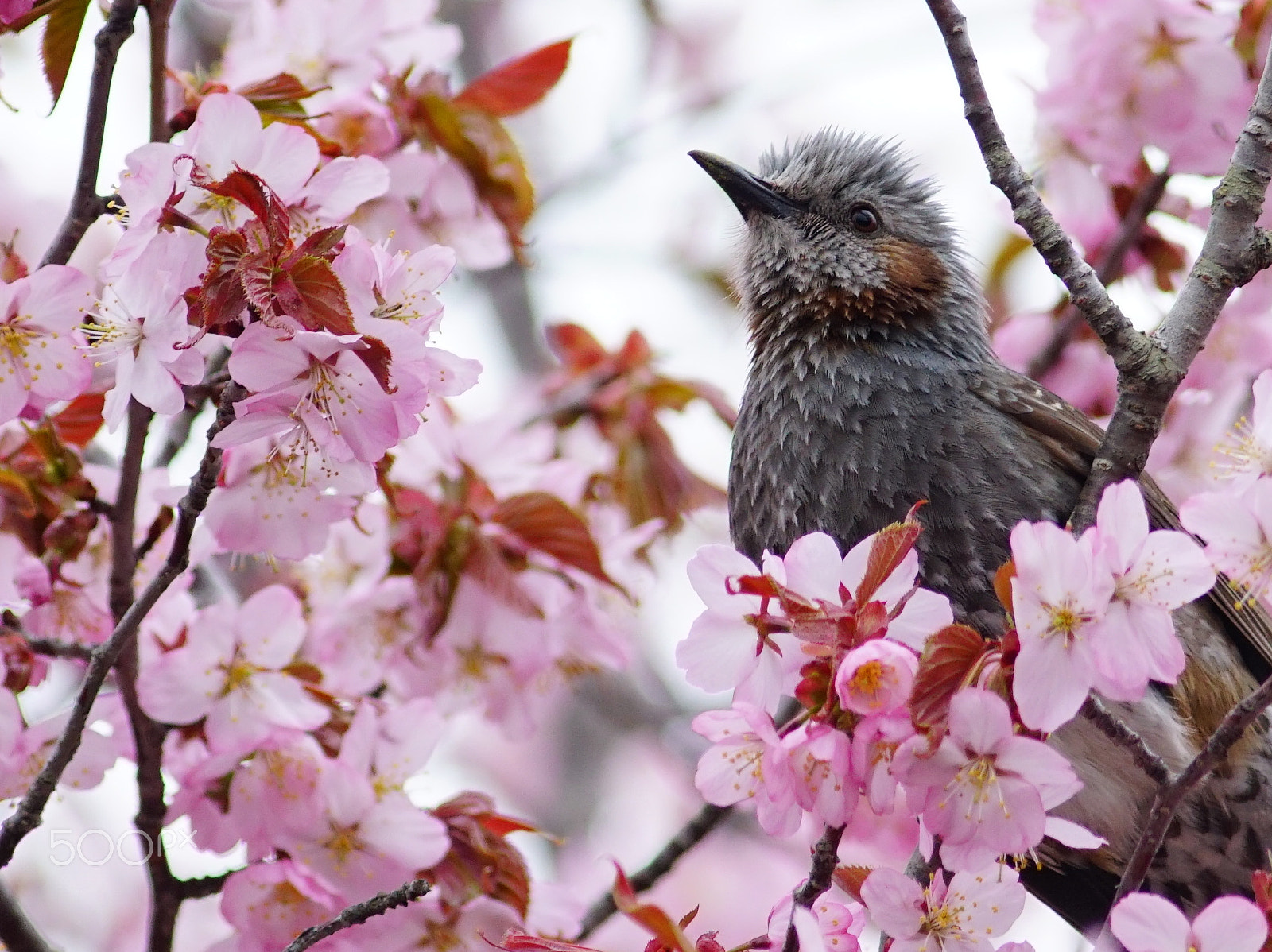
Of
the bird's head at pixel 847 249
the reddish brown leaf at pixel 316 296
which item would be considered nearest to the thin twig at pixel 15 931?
the reddish brown leaf at pixel 316 296

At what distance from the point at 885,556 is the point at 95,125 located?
1133 millimetres

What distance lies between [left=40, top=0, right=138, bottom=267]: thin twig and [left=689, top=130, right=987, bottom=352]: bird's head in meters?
1.51

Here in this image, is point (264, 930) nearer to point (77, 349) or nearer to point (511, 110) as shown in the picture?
point (77, 349)

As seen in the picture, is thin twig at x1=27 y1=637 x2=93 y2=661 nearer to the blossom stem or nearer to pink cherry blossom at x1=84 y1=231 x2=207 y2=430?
pink cherry blossom at x1=84 y1=231 x2=207 y2=430

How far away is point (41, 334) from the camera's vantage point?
177 cm

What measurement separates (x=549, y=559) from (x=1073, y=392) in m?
1.44

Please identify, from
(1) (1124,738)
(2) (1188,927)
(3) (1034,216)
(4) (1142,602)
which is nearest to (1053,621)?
(4) (1142,602)

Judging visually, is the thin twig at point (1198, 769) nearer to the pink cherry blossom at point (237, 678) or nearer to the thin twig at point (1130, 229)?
the pink cherry blossom at point (237, 678)

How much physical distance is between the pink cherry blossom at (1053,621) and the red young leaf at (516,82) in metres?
1.47

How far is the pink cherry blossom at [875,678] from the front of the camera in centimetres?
141

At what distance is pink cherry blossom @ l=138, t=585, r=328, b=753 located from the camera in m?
2.01

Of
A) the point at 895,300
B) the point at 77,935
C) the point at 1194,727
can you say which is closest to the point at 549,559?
Answer: the point at 895,300

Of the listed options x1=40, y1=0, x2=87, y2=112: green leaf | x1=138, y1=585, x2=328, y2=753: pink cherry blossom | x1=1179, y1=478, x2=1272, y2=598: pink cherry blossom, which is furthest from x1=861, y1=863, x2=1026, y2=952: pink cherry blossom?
x1=40, y1=0, x2=87, y2=112: green leaf

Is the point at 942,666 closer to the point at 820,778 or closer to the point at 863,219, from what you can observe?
the point at 820,778
